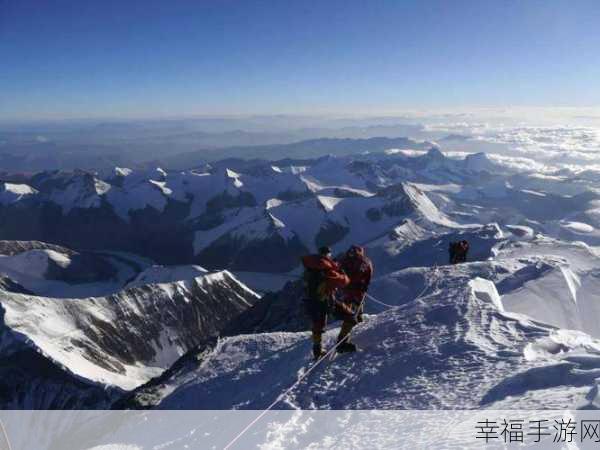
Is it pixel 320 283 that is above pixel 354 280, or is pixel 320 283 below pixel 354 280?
above

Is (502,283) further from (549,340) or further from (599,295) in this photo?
(549,340)

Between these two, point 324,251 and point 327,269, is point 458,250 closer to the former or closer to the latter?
point 324,251

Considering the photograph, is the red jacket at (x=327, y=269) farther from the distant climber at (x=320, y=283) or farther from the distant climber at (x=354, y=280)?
the distant climber at (x=354, y=280)

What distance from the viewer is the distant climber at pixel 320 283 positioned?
53.8ft

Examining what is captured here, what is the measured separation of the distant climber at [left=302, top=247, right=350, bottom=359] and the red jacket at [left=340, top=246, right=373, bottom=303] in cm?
201

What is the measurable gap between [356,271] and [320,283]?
2.84 m

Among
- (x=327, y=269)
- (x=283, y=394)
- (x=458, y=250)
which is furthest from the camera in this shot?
(x=458, y=250)

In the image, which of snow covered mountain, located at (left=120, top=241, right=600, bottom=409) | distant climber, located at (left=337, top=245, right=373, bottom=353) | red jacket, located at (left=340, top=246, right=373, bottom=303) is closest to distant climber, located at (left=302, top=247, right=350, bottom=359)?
distant climber, located at (left=337, top=245, right=373, bottom=353)

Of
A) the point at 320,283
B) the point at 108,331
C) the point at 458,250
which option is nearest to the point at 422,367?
the point at 320,283

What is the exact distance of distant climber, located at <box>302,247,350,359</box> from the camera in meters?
16.4

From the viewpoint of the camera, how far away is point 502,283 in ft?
119

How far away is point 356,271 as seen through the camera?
62.2ft

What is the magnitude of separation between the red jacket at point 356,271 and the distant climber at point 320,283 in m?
2.01

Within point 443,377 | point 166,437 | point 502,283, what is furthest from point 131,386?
point 443,377
